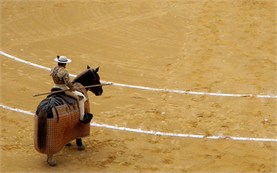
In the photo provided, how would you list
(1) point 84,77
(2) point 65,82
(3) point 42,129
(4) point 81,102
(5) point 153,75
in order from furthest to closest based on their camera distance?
(5) point 153,75 < (1) point 84,77 < (4) point 81,102 < (2) point 65,82 < (3) point 42,129

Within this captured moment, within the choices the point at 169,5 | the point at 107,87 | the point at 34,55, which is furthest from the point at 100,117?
the point at 169,5

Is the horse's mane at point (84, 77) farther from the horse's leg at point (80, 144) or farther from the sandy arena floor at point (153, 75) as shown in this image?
A: the sandy arena floor at point (153, 75)

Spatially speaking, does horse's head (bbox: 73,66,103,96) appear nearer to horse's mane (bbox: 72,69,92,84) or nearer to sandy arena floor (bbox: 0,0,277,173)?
horse's mane (bbox: 72,69,92,84)

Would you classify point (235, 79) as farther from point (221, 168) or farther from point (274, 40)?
point (221, 168)

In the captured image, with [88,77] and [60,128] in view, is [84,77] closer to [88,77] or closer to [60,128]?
[88,77]

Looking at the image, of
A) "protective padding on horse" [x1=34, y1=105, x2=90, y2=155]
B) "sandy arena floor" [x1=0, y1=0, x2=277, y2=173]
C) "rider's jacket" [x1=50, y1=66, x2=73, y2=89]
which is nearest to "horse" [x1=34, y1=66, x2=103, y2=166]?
"protective padding on horse" [x1=34, y1=105, x2=90, y2=155]

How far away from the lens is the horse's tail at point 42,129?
33.3 ft

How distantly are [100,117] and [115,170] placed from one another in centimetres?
218

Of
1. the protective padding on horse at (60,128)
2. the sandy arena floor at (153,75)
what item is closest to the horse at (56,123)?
the protective padding on horse at (60,128)

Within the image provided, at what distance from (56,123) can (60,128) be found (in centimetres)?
14

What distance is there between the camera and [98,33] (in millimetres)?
17312

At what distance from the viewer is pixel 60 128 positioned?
1034 cm

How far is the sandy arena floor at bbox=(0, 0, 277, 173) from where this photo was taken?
35.8 ft

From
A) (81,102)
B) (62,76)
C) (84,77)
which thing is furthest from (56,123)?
(84,77)
